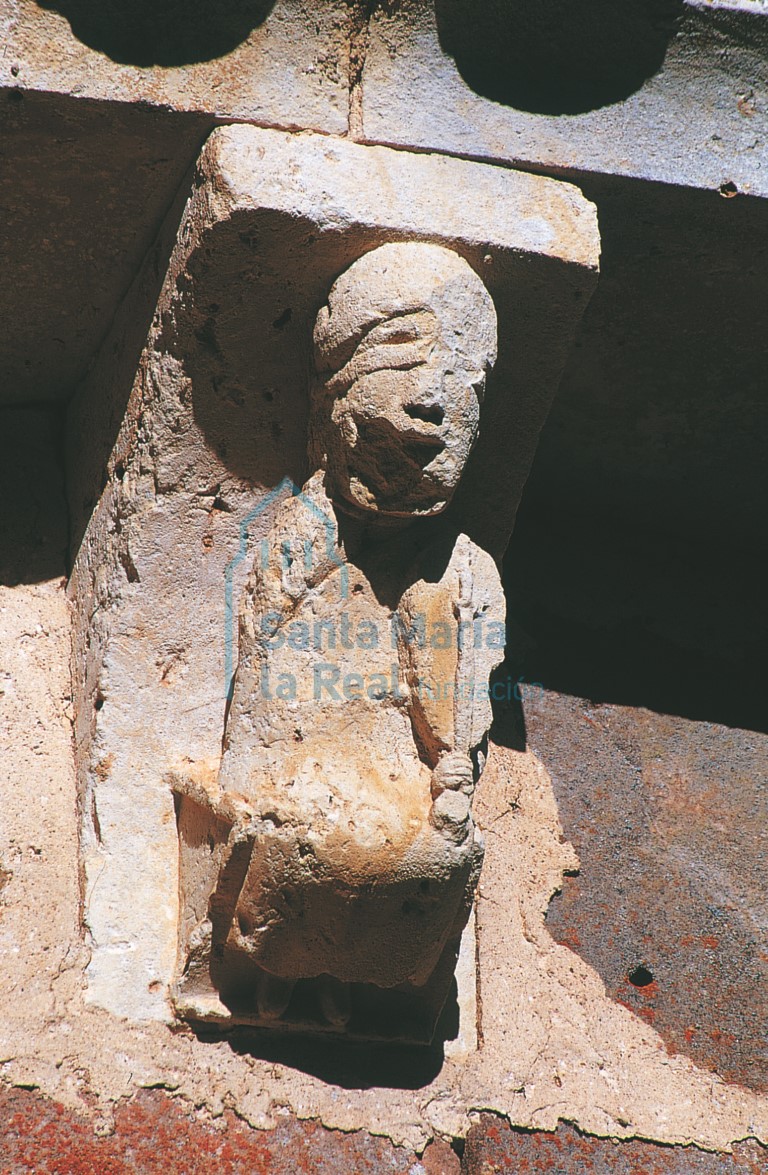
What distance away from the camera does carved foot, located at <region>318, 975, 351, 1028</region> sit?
1.85m

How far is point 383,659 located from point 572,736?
2.48 feet

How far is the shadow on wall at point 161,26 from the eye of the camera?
5.51 ft

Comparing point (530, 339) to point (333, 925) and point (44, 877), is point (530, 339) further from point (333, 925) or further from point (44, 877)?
point (44, 877)

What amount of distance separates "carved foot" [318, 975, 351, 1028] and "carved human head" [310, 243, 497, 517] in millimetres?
746

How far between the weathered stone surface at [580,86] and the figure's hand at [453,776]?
91 cm

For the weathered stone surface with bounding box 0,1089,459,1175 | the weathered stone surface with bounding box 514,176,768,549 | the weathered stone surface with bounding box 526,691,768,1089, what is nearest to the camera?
the weathered stone surface with bounding box 0,1089,459,1175

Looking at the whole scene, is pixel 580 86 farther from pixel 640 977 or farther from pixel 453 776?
pixel 640 977

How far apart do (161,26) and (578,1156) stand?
1827mm

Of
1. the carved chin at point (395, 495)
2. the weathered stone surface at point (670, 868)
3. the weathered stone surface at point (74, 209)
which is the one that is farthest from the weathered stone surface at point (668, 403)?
the weathered stone surface at point (74, 209)

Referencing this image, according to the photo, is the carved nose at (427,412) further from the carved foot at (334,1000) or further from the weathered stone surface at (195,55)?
the carved foot at (334,1000)

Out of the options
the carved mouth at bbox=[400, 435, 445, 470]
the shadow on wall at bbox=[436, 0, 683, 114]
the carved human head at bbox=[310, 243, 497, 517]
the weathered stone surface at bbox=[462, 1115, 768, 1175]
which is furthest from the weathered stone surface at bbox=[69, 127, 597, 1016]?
the weathered stone surface at bbox=[462, 1115, 768, 1175]

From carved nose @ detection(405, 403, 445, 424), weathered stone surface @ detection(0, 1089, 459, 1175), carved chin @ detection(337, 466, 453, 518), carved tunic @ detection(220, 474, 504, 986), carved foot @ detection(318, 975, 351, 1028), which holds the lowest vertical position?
weathered stone surface @ detection(0, 1089, 459, 1175)

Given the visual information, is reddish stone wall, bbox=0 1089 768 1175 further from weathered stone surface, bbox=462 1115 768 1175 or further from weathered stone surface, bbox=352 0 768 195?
weathered stone surface, bbox=352 0 768 195

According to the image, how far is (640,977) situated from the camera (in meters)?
2.15
